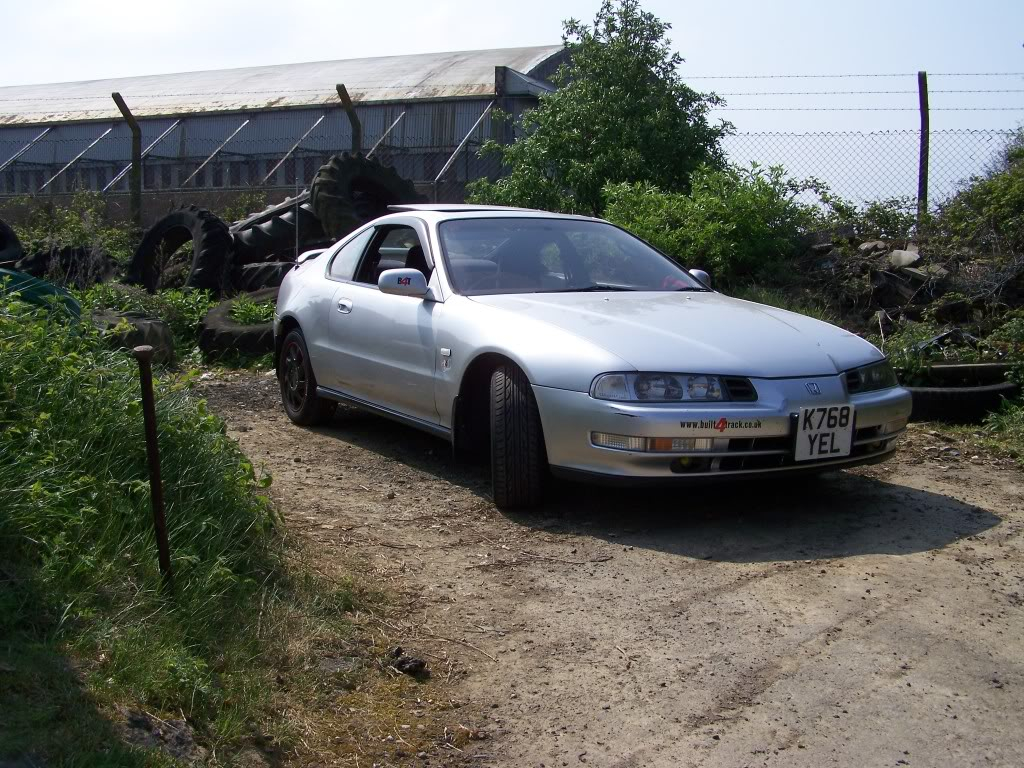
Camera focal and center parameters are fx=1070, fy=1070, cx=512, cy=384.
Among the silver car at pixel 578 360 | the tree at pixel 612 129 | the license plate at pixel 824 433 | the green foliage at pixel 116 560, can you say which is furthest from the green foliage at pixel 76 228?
the license plate at pixel 824 433

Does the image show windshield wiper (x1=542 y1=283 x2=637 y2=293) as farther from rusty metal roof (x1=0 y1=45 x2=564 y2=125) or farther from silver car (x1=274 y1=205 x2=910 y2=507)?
rusty metal roof (x1=0 y1=45 x2=564 y2=125)

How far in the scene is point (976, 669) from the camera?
3.24 metres

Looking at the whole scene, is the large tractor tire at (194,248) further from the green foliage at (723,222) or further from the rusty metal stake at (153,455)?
the rusty metal stake at (153,455)

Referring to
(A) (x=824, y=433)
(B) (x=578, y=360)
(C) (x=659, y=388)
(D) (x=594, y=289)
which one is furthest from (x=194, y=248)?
(A) (x=824, y=433)

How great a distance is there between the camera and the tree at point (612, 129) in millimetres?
11055

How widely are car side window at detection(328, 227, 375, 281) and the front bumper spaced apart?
2206 mm

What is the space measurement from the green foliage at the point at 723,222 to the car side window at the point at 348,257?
324 cm

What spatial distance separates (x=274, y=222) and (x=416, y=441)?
6881mm

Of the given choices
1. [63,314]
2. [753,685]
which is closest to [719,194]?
[63,314]

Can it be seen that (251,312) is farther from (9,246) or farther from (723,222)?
(9,246)

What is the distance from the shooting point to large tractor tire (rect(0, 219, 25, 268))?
12.5m

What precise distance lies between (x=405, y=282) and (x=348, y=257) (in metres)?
1.28

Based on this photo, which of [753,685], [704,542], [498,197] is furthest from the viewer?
→ [498,197]

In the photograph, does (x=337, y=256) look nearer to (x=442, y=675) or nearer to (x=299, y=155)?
(x=442, y=675)
